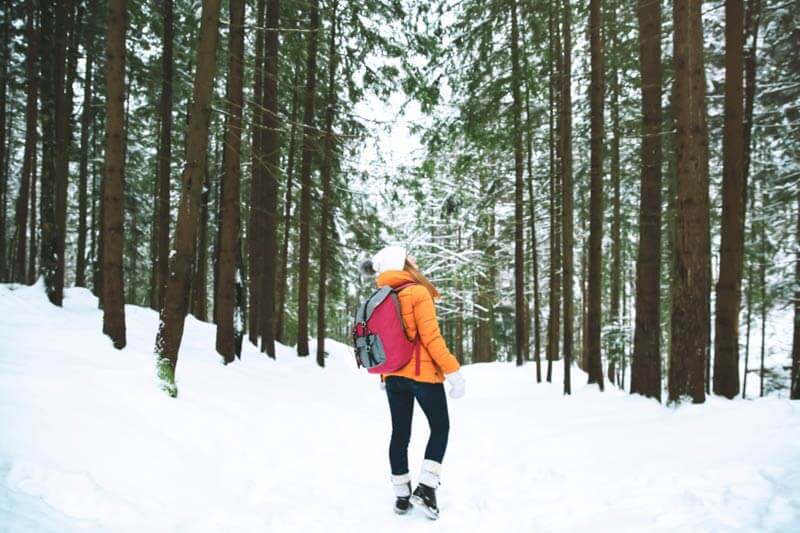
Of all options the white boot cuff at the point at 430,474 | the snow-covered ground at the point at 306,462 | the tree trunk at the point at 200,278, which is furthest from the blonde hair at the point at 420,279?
the tree trunk at the point at 200,278

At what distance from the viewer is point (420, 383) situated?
3.95 m

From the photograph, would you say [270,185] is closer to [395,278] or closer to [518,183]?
[518,183]

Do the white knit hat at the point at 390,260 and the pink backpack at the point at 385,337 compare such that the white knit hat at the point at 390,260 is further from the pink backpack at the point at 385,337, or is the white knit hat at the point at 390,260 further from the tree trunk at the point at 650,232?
the tree trunk at the point at 650,232

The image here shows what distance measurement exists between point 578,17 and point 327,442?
11.4 meters

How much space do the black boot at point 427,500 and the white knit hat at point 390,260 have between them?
164 centimetres

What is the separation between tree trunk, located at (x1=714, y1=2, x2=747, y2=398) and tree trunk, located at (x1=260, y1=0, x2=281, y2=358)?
340 inches

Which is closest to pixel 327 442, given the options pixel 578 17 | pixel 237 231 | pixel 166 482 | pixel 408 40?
pixel 166 482

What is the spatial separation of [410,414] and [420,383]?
35cm

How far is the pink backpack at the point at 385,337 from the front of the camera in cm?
390

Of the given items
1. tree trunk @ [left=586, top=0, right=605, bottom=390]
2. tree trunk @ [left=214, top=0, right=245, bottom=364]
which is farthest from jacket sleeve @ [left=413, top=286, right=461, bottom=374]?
tree trunk @ [left=586, top=0, right=605, bottom=390]

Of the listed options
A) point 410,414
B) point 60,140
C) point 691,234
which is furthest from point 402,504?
point 60,140

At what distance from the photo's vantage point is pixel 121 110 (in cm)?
762

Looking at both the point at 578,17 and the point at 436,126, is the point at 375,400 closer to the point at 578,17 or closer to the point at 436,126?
the point at 436,126

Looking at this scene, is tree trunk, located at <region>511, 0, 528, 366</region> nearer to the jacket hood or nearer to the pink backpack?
the jacket hood
